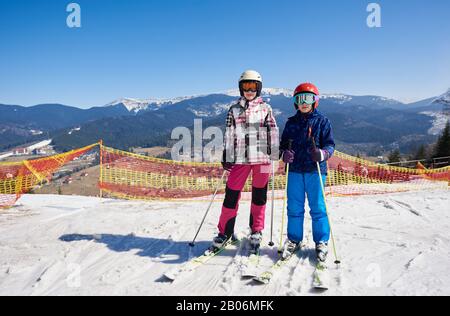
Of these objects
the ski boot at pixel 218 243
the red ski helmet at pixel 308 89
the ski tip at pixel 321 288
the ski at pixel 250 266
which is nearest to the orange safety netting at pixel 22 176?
the ski boot at pixel 218 243

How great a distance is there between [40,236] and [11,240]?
456mm

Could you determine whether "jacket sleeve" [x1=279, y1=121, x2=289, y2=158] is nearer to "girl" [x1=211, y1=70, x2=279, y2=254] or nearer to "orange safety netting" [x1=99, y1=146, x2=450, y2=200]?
"girl" [x1=211, y1=70, x2=279, y2=254]

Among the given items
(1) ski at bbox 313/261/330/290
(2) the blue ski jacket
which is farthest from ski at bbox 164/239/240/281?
(2) the blue ski jacket

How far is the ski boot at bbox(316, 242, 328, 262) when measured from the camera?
13.3 ft

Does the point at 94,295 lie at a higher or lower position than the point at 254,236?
lower

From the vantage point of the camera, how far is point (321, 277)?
3.51 meters

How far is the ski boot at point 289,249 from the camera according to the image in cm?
425

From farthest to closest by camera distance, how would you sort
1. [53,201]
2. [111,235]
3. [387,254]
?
[53,201] < [111,235] < [387,254]

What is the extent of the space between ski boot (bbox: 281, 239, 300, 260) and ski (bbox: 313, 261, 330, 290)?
0.47m

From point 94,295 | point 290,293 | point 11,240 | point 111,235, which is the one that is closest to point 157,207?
point 111,235

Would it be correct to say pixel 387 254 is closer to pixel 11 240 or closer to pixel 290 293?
pixel 290 293

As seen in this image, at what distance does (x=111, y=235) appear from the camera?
18.6 ft

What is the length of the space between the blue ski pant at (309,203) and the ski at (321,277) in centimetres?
54

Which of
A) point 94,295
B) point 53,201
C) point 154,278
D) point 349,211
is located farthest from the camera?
point 53,201
